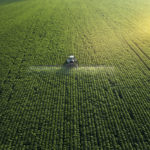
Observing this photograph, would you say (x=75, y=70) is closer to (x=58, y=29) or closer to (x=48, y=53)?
Result: (x=48, y=53)

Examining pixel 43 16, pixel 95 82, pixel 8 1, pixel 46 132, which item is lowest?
pixel 46 132

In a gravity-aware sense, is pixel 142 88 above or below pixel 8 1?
below

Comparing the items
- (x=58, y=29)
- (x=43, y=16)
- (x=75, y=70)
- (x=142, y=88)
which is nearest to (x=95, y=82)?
(x=75, y=70)

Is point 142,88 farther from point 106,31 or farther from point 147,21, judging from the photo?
point 147,21

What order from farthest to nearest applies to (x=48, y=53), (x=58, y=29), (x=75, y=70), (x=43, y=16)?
(x=43, y=16) → (x=58, y=29) → (x=48, y=53) → (x=75, y=70)

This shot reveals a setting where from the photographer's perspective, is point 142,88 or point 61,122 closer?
point 61,122

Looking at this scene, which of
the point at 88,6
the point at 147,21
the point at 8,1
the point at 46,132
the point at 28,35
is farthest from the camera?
the point at 8,1
